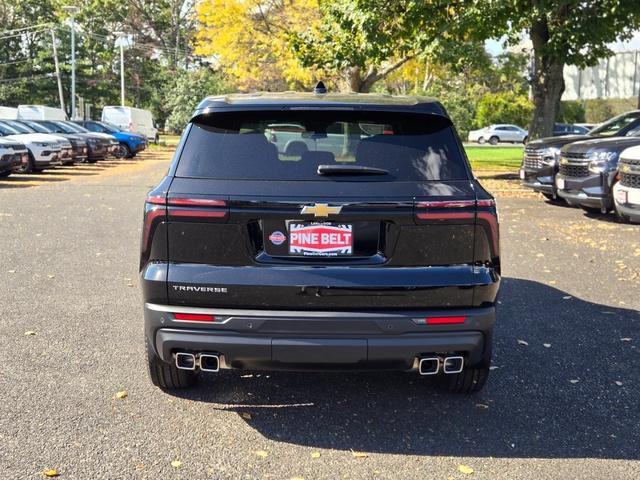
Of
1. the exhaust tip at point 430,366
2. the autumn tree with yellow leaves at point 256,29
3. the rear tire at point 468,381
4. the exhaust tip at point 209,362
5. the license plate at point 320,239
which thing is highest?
the autumn tree with yellow leaves at point 256,29

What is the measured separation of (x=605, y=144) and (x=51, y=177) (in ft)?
50.5

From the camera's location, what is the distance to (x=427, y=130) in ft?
13.0

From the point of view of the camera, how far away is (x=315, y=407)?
4.27 meters

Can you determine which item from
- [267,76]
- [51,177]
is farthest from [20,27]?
[51,177]

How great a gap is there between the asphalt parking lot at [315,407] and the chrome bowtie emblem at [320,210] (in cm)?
122

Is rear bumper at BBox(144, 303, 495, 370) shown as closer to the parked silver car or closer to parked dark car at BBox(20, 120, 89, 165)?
parked dark car at BBox(20, 120, 89, 165)

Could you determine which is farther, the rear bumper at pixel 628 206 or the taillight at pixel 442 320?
the rear bumper at pixel 628 206

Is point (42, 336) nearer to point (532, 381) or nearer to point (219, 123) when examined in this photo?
point (219, 123)

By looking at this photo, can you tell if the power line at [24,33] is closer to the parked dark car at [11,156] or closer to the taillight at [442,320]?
the parked dark car at [11,156]

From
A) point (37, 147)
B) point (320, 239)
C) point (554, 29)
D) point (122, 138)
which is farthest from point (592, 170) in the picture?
point (122, 138)

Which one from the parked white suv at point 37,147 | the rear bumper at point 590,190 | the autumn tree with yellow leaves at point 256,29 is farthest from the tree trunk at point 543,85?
the parked white suv at point 37,147

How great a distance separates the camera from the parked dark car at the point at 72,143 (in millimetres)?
23625

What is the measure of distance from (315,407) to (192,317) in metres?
1.06

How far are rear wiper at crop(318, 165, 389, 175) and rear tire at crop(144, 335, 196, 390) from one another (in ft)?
4.66
